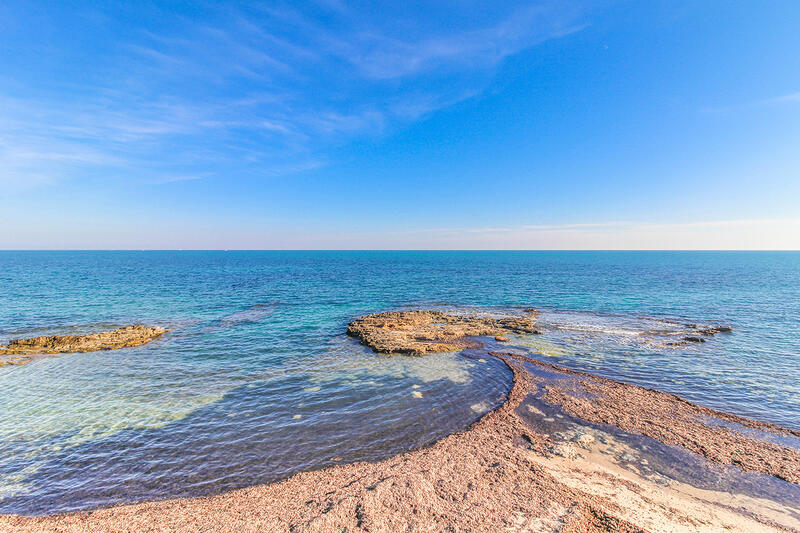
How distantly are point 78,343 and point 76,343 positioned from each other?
141mm

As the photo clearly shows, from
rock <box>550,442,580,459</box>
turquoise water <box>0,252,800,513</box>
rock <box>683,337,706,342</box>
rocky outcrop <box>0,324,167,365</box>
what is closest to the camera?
turquoise water <box>0,252,800,513</box>

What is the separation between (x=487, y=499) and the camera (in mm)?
10422

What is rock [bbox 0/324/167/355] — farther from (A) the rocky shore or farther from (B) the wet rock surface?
(B) the wet rock surface

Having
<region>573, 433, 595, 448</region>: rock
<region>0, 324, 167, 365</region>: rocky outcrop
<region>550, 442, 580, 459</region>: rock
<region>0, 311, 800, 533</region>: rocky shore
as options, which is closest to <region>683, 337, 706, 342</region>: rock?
<region>0, 311, 800, 533</region>: rocky shore

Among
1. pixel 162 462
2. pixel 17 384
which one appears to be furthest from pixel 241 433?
pixel 17 384

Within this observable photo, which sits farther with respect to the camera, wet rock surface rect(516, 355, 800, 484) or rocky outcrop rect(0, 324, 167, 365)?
rocky outcrop rect(0, 324, 167, 365)

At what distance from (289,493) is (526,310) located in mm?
42218

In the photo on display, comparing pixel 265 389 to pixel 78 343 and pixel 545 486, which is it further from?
pixel 78 343

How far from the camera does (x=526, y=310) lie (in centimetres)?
4656

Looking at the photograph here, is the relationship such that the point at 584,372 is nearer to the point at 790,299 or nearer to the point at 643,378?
the point at 643,378

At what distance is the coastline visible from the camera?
952 centimetres

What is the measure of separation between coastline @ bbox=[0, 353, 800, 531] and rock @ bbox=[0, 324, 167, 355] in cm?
2264

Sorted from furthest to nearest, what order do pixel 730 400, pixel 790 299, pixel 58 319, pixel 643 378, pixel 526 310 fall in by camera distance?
pixel 790 299 → pixel 526 310 → pixel 58 319 → pixel 643 378 → pixel 730 400

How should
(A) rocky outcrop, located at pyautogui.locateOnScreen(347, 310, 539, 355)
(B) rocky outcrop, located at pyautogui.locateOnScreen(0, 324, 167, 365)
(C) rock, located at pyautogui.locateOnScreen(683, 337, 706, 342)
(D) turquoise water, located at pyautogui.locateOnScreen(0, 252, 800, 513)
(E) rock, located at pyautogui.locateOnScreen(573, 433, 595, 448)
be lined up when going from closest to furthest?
(D) turquoise water, located at pyautogui.locateOnScreen(0, 252, 800, 513), (E) rock, located at pyautogui.locateOnScreen(573, 433, 595, 448), (B) rocky outcrop, located at pyautogui.locateOnScreen(0, 324, 167, 365), (A) rocky outcrop, located at pyautogui.locateOnScreen(347, 310, 539, 355), (C) rock, located at pyautogui.locateOnScreen(683, 337, 706, 342)
